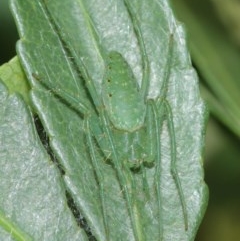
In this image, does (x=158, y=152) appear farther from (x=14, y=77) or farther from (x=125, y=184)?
(x=14, y=77)

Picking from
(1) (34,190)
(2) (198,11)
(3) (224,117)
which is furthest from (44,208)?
(2) (198,11)

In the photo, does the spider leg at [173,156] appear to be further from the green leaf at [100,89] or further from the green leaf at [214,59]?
the green leaf at [214,59]

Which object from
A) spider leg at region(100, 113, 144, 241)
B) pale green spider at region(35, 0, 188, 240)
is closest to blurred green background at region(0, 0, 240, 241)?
pale green spider at region(35, 0, 188, 240)

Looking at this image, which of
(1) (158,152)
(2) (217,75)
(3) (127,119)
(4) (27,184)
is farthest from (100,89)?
(2) (217,75)

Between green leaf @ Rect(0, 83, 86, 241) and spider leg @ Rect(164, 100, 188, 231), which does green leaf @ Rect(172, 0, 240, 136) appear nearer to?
spider leg @ Rect(164, 100, 188, 231)

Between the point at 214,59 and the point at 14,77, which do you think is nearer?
the point at 14,77

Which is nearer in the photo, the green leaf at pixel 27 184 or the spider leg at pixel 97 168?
the green leaf at pixel 27 184

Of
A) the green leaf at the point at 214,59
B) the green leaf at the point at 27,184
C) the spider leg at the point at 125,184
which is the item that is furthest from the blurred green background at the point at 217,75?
the green leaf at the point at 27,184
